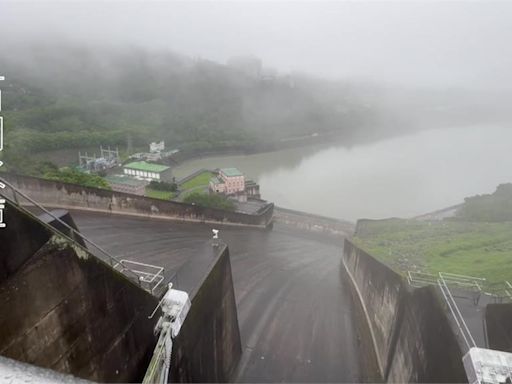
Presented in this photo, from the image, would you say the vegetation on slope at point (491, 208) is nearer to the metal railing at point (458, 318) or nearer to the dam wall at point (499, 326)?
the metal railing at point (458, 318)

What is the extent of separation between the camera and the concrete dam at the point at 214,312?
7.97 ft

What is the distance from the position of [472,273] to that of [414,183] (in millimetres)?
22735

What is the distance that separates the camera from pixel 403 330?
555 centimetres

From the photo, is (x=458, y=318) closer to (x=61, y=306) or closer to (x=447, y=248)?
(x=61, y=306)

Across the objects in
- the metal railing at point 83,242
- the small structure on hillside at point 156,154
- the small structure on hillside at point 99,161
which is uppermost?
the small structure on hillside at point 156,154

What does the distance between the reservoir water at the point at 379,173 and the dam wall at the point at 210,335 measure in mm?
17394

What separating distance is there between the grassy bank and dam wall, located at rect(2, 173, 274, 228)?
21.2 feet

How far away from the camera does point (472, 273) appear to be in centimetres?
691

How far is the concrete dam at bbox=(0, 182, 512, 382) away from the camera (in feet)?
7.97

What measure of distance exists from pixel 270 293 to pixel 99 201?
6093 millimetres

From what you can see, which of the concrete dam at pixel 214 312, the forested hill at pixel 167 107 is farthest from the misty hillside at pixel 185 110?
the concrete dam at pixel 214 312

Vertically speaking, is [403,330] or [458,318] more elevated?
[458,318]

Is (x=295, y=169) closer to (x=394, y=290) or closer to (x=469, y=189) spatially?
(x=469, y=189)

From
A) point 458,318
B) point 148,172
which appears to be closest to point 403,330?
point 458,318
